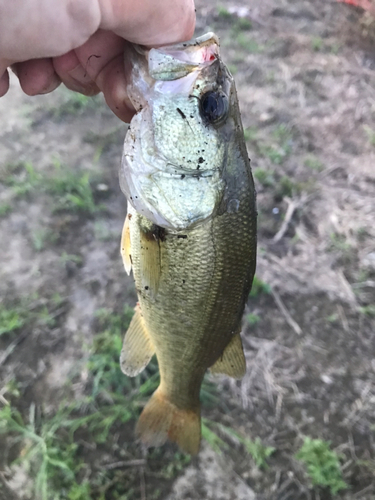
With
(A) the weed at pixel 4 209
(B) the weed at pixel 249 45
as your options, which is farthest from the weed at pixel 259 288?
(B) the weed at pixel 249 45

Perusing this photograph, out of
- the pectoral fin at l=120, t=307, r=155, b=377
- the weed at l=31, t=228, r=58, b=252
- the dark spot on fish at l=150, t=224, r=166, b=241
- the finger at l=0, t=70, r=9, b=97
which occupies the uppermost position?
the finger at l=0, t=70, r=9, b=97

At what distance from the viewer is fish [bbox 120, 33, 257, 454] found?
43.1 inches

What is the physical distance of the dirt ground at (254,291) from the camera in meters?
2.08

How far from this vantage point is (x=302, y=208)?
3037 mm

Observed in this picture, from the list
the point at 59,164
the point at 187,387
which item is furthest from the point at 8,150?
the point at 187,387

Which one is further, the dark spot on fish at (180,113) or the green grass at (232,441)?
the green grass at (232,441)

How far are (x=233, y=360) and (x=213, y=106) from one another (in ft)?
3.04

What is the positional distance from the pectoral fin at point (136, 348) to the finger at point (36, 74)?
3.03ft

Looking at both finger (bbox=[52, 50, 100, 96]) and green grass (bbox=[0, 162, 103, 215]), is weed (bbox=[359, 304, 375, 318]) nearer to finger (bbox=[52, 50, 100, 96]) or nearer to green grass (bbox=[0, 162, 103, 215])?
green grass (bbox=[0, 162, 103, 215])

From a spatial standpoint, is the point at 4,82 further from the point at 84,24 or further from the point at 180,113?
the point at 180,113

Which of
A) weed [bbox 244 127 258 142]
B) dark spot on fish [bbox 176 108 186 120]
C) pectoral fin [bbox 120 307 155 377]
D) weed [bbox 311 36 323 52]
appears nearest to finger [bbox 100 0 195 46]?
dark spot on fish [bbox 176 108 186 120]

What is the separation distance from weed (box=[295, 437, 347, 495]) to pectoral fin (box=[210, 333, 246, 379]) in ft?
2.97

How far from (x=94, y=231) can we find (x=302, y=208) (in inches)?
60.0

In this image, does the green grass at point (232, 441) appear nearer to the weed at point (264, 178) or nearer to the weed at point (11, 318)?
the weed at point (11, 318)
